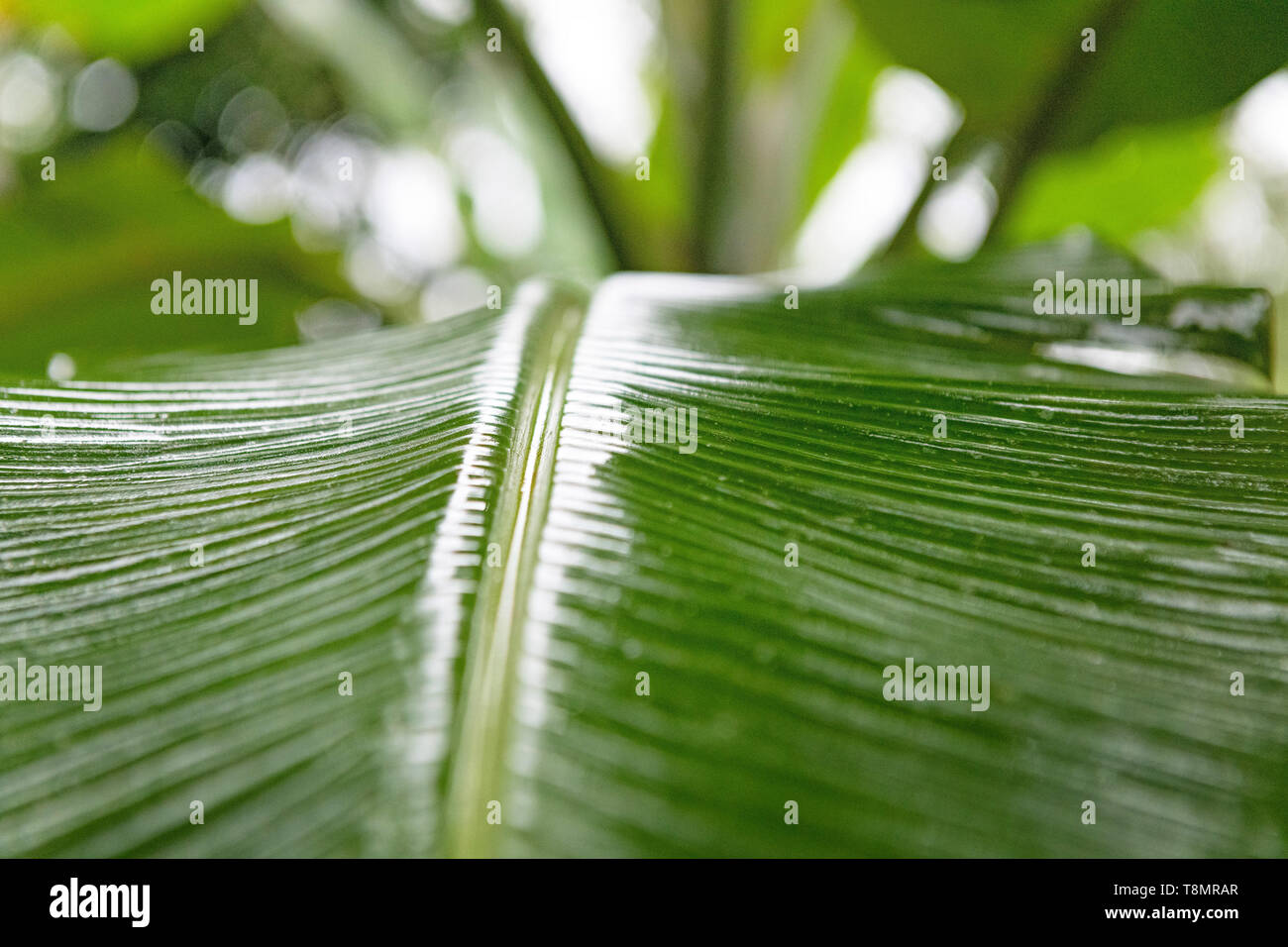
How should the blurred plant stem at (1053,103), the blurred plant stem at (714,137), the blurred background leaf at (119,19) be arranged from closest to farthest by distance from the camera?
the blurred plant stem at (1053,103) < the blurred plant stem at (714,137) < the blurred background leaf at (119,19)

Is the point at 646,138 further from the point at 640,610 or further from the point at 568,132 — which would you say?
the point at 640,610

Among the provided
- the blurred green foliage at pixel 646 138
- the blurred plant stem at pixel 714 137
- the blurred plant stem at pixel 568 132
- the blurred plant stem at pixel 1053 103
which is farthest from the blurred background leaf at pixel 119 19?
the blurred plant stem at pixel 1053 103

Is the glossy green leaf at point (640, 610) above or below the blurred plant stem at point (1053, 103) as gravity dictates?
below

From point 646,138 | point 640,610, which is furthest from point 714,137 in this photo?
point 640,610

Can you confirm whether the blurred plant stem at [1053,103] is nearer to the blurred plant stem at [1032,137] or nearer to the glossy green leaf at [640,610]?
the blurred plant stem at [1032,137]
